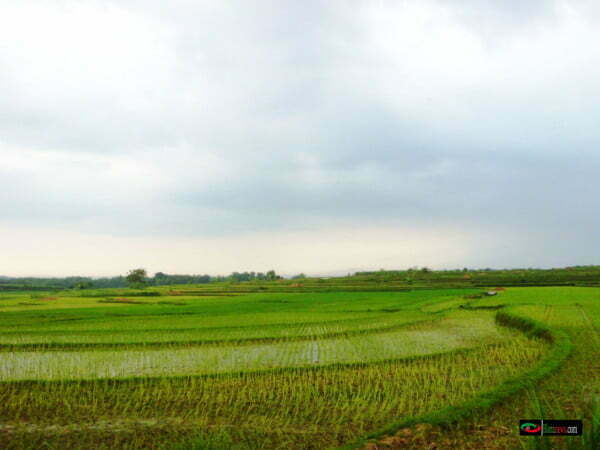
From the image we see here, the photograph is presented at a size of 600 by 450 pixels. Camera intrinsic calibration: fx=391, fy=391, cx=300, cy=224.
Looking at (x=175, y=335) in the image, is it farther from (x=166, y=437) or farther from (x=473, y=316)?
(x=473, y=316)

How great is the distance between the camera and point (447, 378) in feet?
26.0

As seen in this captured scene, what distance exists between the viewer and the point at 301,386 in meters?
7.64

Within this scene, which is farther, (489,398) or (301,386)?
(301,386)

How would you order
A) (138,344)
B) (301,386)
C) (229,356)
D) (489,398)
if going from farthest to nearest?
(138,344) → (229,356) → (301,386) → (489,398)

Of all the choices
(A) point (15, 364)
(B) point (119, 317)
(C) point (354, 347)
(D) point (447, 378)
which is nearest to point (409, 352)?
(C) point (354, 347)

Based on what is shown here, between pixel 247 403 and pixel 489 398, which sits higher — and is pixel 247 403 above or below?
below

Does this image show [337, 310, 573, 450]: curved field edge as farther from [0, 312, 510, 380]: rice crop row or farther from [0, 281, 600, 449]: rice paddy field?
[0, 312, 510, 380]: rice crop row

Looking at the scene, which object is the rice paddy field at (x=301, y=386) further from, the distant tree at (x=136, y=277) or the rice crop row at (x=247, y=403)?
the distant tree at (x=136, y=277)

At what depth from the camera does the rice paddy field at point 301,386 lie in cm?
541

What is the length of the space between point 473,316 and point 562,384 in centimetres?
1105
